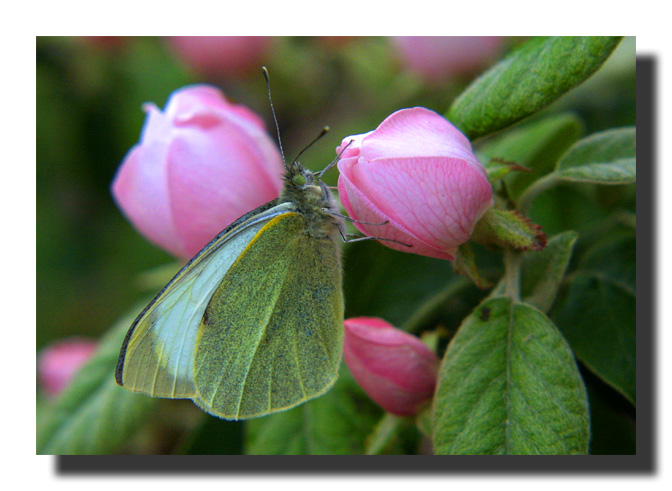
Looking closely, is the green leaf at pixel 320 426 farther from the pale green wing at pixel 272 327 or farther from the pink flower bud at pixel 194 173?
the pink flower bud at pixel 194 173


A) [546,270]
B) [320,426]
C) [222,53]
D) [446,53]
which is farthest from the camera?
[222,53]

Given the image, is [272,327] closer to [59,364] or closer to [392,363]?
[392,363]

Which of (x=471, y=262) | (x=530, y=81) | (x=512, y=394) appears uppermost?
(x=530, y=81)

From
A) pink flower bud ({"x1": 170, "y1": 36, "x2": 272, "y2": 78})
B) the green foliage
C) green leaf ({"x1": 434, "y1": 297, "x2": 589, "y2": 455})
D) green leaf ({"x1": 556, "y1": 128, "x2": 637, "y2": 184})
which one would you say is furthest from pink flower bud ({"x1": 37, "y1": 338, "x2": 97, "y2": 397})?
green leaf ({"x1": 556, "y1": 128, "x2": 637, "y2": 184})

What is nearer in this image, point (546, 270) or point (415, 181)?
point (415, 181)

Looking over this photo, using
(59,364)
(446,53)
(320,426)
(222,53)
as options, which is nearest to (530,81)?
(446,53)

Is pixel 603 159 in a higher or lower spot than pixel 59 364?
higher
